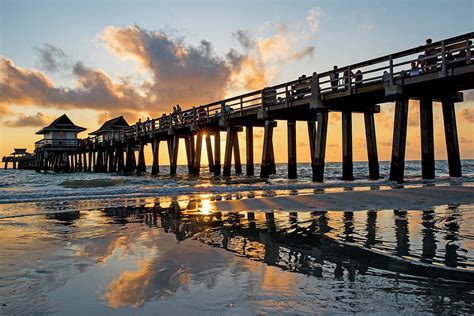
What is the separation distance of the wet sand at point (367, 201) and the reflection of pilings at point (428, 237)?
4.57 ft

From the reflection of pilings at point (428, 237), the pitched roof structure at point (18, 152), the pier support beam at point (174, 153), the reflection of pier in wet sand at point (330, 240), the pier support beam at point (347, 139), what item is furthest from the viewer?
the pitched roof structure at point (18, 152)

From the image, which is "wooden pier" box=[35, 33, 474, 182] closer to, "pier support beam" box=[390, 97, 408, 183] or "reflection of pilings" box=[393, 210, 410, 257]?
"pier support beam" box=[390, 97, 408, 183]

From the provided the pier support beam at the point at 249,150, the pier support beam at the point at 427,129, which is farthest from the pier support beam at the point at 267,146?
the pier support beam at the point at 427,129

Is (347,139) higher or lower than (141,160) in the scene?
higher

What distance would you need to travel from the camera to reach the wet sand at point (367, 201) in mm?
8899

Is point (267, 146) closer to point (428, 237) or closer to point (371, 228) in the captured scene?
point (371, 228)

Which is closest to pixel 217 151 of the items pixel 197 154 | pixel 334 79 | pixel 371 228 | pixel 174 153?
pixel 197 154

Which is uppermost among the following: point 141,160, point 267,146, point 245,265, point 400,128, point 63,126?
point 63,126

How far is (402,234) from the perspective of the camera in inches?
219

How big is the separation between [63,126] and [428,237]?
60868 millimetres

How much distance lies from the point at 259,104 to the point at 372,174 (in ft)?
23.4

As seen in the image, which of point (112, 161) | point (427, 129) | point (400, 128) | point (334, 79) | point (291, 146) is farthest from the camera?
point (112, 161)

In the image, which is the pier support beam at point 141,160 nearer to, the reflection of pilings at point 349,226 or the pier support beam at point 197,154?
the pier support beam at point 197,154

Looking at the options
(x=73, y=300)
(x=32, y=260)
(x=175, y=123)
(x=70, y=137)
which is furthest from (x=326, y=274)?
(x=70, y=137)
